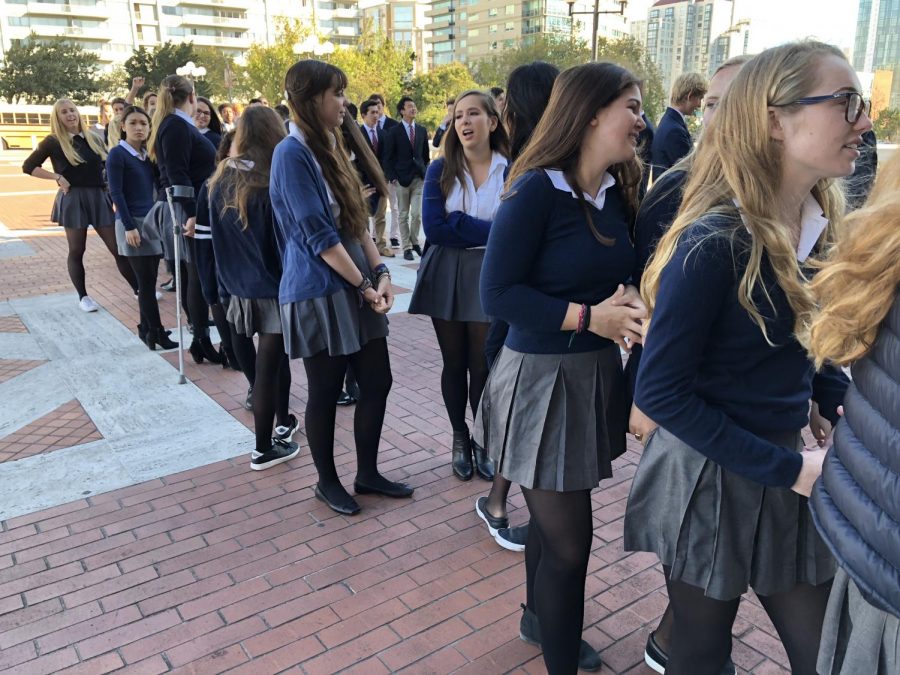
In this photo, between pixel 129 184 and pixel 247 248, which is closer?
pixel 247 248

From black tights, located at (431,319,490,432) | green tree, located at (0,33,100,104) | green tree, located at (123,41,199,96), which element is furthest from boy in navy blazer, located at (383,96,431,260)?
green tree, located at (123,41,199,96)

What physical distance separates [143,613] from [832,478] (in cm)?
260

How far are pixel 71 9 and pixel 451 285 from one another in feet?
294

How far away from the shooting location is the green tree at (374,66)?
40.9m

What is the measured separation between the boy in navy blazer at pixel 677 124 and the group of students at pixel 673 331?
76.1 inches

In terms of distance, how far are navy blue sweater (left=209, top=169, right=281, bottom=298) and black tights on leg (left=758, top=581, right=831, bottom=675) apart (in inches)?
115

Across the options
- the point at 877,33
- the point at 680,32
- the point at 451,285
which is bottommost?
the point at 451,285

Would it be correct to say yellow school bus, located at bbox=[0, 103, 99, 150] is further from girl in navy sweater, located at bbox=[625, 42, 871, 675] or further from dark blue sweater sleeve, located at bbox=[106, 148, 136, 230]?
girl in navy sweater, located at bbox=[625, 42, 871, 675]

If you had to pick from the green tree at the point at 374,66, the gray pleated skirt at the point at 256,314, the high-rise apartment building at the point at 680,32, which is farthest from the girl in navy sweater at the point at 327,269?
the high-rise apartment building at the point at 680,32

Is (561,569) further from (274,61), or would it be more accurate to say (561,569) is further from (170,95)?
(274,61)

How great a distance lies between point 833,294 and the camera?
1.16m

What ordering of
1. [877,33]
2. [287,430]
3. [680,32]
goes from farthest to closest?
1. [680,32]
2. [877,33]
3. [287,430]

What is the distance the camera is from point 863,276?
1.09 meters

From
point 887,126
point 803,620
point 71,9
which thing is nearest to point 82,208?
point 803,620
